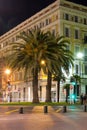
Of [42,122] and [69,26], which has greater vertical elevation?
[69,26]

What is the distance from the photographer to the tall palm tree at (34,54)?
2490 inches

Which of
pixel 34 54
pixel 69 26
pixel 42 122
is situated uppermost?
pixel 69 26

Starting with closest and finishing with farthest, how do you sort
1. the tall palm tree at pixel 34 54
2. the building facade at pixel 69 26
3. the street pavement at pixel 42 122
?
the street pavement at pixel 42 122 < the tall palm tree at pixel 34 54 < the building facade at pixel 69 26

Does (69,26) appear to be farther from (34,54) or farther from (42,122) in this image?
(42,122)

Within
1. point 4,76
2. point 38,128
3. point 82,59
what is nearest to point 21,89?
point 4,76

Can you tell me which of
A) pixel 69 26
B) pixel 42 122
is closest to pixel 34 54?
pixel 69 26

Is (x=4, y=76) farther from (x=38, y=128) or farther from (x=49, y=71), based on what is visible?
(x=38, y=128)

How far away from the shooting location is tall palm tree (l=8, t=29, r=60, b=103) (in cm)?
6325

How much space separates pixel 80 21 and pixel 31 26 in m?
14.8

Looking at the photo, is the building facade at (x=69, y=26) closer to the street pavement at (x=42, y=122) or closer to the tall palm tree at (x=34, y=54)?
the tall palm tree at (x=34, y=54)

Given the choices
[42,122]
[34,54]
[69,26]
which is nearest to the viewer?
[42,122]

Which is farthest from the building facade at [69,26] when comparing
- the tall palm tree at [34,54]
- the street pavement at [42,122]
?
the street pavement at [42,122]

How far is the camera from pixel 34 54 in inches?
2522

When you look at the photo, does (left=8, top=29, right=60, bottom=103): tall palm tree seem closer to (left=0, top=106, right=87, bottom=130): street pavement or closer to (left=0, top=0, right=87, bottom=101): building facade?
(left=0, top=0, right=87, bottom=101): building facade
